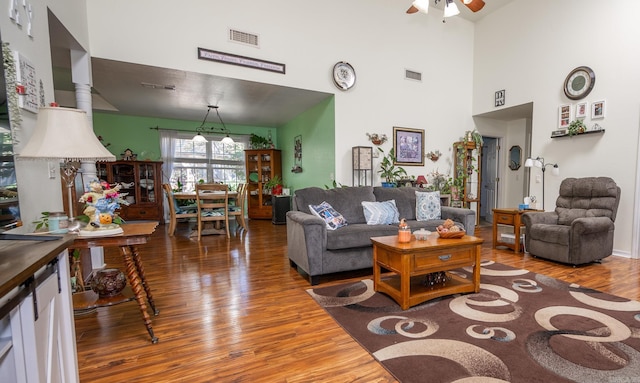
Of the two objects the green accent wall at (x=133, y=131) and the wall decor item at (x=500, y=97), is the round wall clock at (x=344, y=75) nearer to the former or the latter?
the wall decor item at (x=500, y=97)

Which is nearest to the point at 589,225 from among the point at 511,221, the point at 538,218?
the point at 538,218

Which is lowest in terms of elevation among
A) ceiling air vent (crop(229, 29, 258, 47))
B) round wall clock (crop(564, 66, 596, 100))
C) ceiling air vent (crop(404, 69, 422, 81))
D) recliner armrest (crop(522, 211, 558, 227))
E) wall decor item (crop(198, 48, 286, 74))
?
recliner armrest (crop(522, 211, 558, 227))

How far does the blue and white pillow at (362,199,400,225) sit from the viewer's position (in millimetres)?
3436

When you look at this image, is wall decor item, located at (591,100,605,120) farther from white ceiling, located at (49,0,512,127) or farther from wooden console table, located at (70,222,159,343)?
wooden console table, located at (70,222,159,343)

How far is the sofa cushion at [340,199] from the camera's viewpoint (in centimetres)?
336

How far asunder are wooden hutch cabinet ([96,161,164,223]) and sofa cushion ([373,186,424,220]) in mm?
5281

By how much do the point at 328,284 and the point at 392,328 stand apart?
95 centimetres

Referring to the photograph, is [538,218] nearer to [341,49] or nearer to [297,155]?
[341,49]

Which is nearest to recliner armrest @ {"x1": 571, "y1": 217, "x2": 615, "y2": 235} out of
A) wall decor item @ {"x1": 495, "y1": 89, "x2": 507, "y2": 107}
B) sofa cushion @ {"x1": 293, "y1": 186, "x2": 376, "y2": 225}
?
sofa cushion @ {"x1": 293, "y1": 186, "x2": 376, "y2": 225}

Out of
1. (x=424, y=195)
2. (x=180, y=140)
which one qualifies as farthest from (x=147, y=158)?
(x=424, y=195)

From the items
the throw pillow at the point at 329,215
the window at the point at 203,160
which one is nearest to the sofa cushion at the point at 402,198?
the throw pillow at the point at 329,215

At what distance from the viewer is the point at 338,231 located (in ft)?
9.59

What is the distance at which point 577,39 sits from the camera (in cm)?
421

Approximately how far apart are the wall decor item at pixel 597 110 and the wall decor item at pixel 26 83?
603 cm
